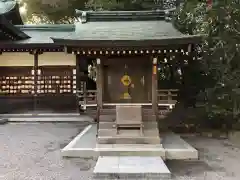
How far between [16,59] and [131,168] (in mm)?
10404

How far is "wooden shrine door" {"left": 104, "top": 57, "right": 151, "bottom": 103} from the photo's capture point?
848 centimetres

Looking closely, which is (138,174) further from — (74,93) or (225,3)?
(74,93)

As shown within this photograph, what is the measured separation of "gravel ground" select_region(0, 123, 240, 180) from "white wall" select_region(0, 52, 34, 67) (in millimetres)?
4859

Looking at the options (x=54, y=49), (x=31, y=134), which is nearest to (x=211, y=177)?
(x=31, y=134)

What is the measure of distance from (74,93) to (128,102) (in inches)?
212

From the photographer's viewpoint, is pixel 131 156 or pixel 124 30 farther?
pixel 124 30

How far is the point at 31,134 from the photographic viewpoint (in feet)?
31.3

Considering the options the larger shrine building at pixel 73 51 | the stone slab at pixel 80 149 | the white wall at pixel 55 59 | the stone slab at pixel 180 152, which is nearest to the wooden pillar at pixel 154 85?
the larger shrine building at pixel 73 51

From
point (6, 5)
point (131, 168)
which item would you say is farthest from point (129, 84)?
point (6, 5)

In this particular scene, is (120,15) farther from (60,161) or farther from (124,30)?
(60,161)

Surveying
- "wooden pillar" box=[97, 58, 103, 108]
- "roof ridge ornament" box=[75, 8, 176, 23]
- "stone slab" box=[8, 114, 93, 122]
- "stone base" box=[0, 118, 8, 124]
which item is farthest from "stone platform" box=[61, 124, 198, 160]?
"stone base" box=[0, 118, 8, 124]

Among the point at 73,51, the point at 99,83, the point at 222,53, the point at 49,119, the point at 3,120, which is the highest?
the point at 73,51

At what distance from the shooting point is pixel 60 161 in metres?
6.24

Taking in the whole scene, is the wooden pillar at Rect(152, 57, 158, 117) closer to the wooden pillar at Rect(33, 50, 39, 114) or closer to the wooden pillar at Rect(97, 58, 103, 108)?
the wooden pillar at Rect(97, 58, 103, 108)
